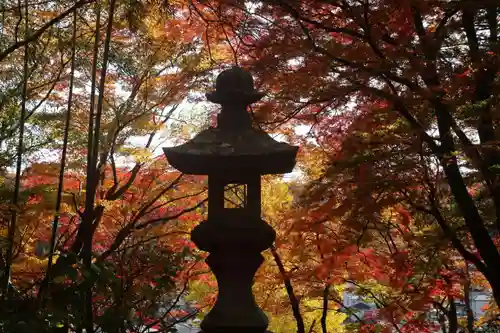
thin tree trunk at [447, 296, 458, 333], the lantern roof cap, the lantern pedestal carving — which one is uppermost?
the lantern roof cap

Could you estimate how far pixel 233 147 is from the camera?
293 cm

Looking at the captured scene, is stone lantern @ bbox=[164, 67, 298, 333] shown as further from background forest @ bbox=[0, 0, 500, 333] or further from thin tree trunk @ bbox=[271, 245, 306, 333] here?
thin tree trunk @ bbox=[271, 245, 306, 333]

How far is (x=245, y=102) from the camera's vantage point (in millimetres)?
3105

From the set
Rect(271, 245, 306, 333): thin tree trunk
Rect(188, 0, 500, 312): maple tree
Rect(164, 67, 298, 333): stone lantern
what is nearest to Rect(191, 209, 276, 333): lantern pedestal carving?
Rect(164, 67, 298, 333): stone lantern

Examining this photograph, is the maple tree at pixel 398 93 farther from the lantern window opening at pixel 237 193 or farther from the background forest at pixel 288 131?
the lantern window opening at pixel 237 193

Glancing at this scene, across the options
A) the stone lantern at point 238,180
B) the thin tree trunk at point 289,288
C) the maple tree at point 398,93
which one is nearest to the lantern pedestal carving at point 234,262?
the stone lantern at point 238,180

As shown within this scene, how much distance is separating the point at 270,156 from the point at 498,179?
8.17 feet

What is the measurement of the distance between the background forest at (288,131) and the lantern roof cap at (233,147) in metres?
0.25

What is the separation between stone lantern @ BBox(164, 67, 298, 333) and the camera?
9.51 ft

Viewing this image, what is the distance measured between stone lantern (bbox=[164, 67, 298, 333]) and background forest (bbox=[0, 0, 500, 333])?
410 mm

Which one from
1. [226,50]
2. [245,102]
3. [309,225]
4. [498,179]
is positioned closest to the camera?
[245,102]

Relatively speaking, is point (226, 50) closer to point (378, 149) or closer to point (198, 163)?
point (378, 149)

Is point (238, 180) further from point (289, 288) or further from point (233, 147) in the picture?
point (289, 288)

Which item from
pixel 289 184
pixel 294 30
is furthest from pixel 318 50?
pixel 289 184
